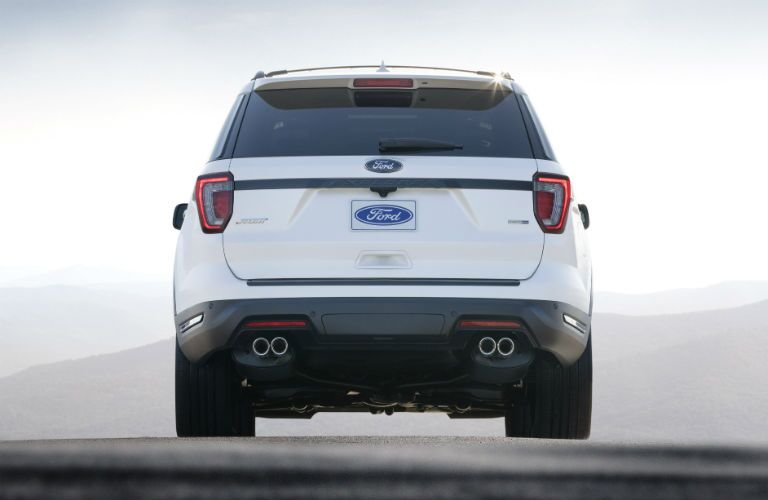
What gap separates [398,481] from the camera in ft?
9.12

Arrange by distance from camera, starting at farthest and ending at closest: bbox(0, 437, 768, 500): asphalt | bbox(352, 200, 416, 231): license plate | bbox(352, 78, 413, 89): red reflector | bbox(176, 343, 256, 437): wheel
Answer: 1. bbox(352, 78, 413, 89): red reflector
2. bbox(176, 343, 256, 437): wheel
3. bbox(352, 200, 416, 231): license plate
4. bbox(0, 437, 768, 500): asphalt

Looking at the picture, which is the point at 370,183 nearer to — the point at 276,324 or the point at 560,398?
the point at 276,324

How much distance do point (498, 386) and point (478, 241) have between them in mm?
964

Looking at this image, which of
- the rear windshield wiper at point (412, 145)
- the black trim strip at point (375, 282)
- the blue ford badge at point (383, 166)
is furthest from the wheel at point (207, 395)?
the rear windshield wiper at point (412, 145)

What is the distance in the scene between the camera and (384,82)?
571 cm

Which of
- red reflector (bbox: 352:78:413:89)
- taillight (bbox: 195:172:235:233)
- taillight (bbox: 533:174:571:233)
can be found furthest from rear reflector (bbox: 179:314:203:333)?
taillight (bbox: 533:174:571:233)

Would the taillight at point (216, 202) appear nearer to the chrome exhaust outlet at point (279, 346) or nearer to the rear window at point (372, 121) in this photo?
the rear window at point (372, 121)

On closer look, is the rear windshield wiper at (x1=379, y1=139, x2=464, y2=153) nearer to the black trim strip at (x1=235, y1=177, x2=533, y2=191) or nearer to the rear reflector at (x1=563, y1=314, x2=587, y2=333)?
the black trim strip at (x1=235, y1=177, x2=533, y2=191)

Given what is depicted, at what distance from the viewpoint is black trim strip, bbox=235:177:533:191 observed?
5.19 meters

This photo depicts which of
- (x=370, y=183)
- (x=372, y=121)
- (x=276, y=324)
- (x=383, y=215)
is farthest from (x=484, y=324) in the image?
(x=372, y=121)

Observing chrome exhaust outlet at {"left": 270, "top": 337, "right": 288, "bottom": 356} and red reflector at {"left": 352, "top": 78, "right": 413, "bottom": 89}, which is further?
red reflector at {"left": 352, "top": 78, "right": 413, "bottom": 89}

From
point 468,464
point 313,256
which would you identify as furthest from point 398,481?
point 313,256

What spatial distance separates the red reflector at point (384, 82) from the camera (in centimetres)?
570

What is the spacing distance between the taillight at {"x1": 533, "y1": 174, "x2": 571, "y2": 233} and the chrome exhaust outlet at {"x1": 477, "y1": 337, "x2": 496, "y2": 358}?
0.63m
